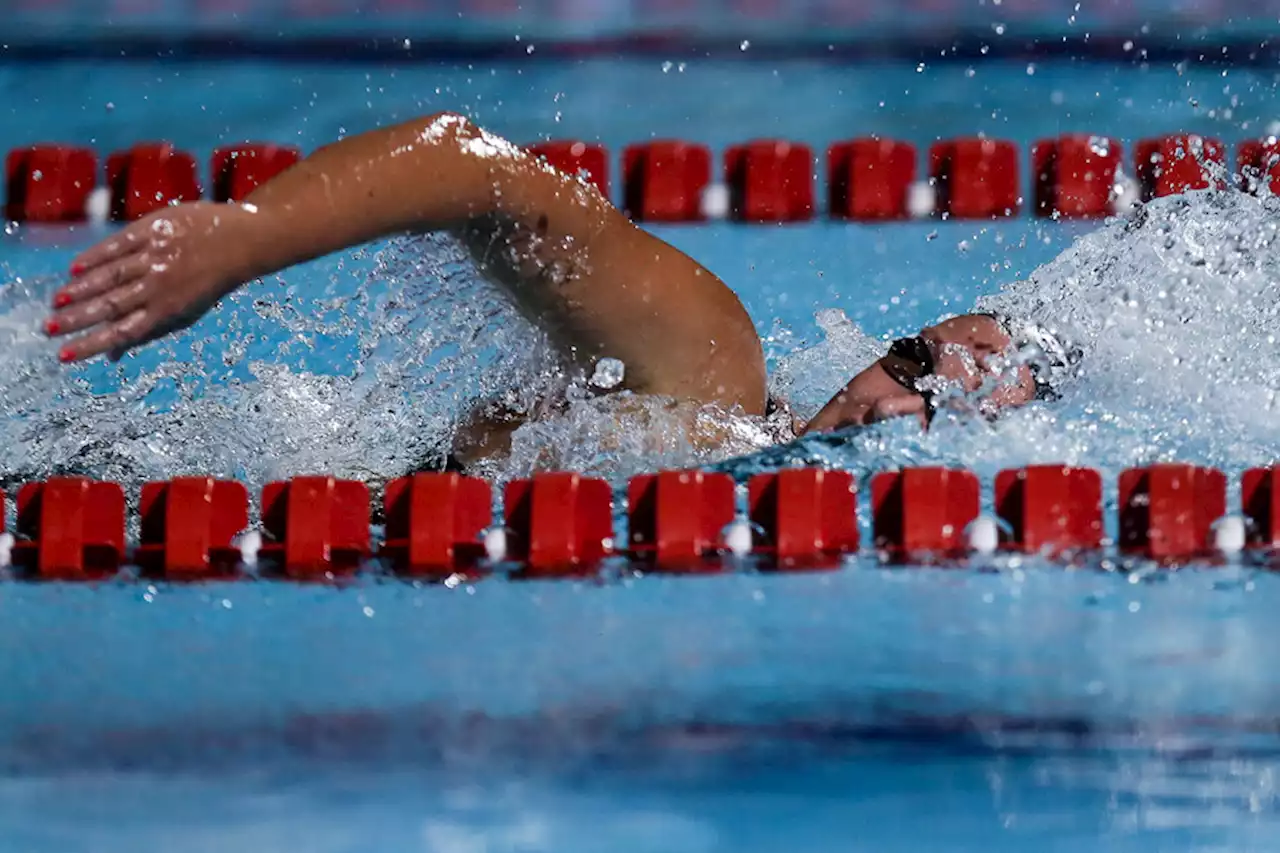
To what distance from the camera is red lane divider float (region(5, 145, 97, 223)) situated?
282cm

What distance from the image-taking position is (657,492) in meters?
1.73

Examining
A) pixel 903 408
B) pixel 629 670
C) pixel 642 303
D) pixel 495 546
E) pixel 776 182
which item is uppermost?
pixel 776 182

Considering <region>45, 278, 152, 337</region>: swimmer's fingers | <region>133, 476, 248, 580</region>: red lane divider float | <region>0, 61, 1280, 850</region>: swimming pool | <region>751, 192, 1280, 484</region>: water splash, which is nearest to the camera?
<region>45, 278, 152, 337</region>: swimmer's fingers

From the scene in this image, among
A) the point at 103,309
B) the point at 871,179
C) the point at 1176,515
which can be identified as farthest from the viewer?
the point at 871,179

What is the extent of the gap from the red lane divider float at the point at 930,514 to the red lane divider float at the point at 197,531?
70 centimetres

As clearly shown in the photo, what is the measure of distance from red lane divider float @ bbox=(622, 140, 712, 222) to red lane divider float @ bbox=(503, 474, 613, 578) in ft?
3.74

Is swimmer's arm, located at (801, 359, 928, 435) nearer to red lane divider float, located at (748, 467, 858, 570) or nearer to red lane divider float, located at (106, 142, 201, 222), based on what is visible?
red lane divider float, located at (748, 467, 858, 570)

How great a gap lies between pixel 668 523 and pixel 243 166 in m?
1.38

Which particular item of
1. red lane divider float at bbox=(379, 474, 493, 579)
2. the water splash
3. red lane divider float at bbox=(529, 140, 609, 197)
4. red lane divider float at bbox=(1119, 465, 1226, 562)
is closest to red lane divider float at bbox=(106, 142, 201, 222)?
red lane divider float at bbox=(529, 140, 609, 197)

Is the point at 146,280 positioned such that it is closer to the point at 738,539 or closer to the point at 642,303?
the point at 642,303

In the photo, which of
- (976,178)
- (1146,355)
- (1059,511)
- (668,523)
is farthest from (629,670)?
(976,178)

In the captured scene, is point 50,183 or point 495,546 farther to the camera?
point 50,183

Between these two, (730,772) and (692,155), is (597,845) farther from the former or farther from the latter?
(692,155)

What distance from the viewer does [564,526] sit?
5.67ft
